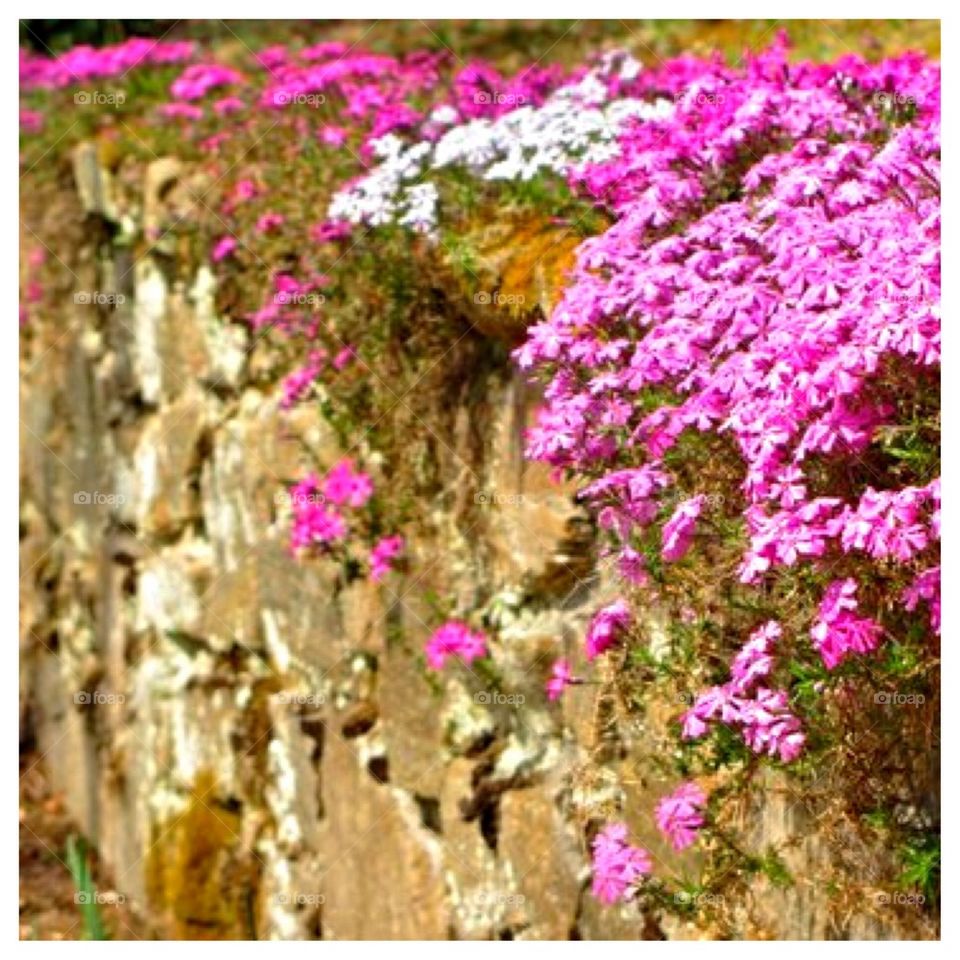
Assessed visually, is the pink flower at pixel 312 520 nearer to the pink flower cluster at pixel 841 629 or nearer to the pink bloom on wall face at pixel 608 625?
the pink bloom on wall face at pixel 608 625

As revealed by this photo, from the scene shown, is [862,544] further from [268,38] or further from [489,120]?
[268,38]

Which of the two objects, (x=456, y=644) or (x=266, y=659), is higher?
(x=456, y=644)

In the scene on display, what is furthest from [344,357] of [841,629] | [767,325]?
[841,629]

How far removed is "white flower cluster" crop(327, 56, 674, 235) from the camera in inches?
190

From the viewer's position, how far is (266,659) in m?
6.44

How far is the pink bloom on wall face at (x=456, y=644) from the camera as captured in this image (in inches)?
200

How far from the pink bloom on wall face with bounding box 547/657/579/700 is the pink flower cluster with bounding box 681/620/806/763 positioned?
682 mm

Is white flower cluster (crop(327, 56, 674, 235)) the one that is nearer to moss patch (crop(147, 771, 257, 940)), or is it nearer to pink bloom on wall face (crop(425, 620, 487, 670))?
pink bloom on wall face (crop(425, 620, 487, 670))

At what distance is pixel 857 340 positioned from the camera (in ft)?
11.4

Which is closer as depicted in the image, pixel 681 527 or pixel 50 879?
pixel 681 527

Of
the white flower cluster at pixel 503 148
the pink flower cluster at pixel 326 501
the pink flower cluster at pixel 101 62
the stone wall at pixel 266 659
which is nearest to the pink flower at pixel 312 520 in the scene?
the pink flower cluster at pixel 326 501

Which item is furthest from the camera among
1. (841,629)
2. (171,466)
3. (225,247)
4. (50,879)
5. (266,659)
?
(50,879)

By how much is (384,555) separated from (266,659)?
118 centimetres

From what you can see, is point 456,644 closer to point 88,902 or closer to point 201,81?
point 88,902
